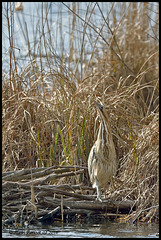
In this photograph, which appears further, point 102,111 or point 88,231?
point 102,111

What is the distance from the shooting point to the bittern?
4.38 metres

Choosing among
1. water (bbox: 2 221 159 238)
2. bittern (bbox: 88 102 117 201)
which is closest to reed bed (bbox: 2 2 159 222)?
bittern (bbox: 88 102 117 201)

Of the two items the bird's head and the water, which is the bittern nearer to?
the bird's head

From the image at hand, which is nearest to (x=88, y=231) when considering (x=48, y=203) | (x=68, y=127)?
(x=48, y=203)

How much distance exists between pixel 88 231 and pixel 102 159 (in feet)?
2.64

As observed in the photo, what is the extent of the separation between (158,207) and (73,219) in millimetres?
701

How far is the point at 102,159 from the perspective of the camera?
4414 mm

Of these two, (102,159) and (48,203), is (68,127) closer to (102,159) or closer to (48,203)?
(102,159)

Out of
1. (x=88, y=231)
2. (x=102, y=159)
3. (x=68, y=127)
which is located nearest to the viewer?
(x=88, y=231)

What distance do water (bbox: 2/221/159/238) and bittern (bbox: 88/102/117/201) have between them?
46 centimetres

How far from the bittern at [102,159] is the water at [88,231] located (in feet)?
1.50

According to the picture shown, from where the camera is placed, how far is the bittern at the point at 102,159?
438 centimetres

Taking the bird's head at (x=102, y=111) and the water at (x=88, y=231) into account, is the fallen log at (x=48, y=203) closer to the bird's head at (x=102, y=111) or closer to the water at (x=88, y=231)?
the water at (x=88, y=231)

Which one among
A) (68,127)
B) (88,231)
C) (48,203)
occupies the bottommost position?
(88,231)
